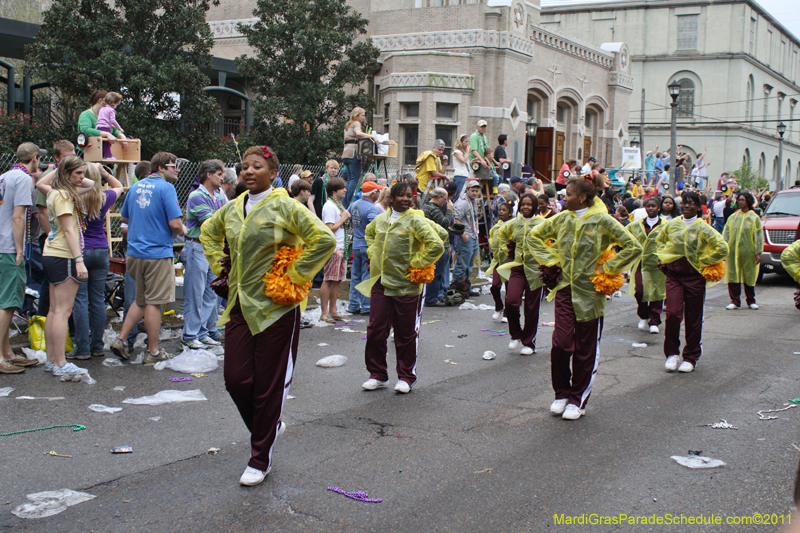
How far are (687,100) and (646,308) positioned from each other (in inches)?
1893

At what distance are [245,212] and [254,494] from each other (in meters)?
1.77

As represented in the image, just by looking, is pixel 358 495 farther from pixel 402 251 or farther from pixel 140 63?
pixel 140 63

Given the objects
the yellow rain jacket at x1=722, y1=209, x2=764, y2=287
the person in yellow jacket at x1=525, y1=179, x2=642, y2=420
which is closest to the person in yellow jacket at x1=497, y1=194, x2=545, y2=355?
the person in yellow jacket at x1=525, y1=179, x2=642, y2=420

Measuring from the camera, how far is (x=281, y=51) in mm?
25406

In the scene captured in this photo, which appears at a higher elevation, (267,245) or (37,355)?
(267,245)

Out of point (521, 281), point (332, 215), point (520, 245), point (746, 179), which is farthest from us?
point (746, 179)

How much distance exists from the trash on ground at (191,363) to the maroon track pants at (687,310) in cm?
484

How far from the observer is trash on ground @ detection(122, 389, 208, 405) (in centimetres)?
610

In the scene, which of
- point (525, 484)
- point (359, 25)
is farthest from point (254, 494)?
point (359, 25)

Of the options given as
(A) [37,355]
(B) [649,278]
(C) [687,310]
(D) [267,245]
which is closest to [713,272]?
(C) [687,310]

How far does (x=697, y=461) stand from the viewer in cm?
497

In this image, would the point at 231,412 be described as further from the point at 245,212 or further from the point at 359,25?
the point at 359,25

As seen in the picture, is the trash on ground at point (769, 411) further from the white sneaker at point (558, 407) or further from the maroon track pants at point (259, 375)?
the maroon track pants at point (259, 375)

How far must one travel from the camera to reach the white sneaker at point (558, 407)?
5992 mm
